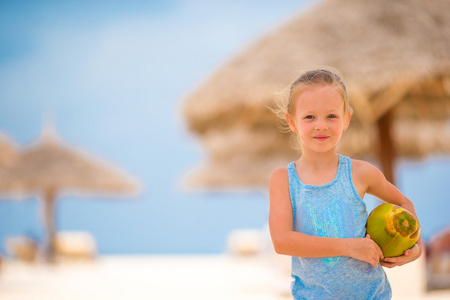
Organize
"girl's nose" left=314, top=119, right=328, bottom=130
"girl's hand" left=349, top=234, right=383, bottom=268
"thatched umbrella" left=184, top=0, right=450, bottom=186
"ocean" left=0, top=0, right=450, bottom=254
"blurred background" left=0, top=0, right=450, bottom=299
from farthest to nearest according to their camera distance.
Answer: "ocean" left=0, top=0, right=450, bottom=254 < "blurred background" left=0, top=0, right=450, bottom=299 < "thatched umbrella" left=184, top=0, right=450, bottom=186 < "girl's nose" left=314, top=119, right=328, bottom=130 < "girl's hand" left=349, top=234, right=383, bottom=268

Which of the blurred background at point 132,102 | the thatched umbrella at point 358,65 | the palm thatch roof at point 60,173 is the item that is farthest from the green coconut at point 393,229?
the blurred background at point 132,102

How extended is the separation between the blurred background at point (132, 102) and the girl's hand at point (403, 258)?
2410 centimetres

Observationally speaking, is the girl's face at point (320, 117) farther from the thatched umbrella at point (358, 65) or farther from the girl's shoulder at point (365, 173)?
the thatched umbrella at point (358, 65)

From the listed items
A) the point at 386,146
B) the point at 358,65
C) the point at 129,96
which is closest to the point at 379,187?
the point at 358,65

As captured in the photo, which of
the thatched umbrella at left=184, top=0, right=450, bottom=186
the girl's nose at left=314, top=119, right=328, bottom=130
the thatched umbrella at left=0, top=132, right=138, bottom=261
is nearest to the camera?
the girl's nose at left=314, top=119, right=328, bottom=130

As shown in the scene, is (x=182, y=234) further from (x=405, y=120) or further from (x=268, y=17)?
(x=405, y=120)

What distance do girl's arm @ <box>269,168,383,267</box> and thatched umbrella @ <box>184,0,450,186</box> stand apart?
13.7 ft

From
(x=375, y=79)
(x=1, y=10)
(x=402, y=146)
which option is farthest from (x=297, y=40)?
(x=1, y=10)

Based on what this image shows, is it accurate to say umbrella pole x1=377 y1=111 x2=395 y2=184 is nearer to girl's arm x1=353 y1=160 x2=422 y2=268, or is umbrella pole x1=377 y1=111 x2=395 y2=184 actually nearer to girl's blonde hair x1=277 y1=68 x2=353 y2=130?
girl's arm x1=353 y1=160 x2=422 y2=268

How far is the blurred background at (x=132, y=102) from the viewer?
29922mm

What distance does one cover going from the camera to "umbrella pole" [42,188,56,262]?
12.7 metres

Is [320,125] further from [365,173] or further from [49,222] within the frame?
[49,222]

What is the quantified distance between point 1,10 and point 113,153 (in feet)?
34.9

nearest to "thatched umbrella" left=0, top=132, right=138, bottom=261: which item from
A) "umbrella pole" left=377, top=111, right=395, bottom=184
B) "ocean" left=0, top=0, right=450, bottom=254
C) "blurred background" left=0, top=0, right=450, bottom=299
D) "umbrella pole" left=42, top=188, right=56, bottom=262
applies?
"umbrella pole" left=42, top=188, right=56, bottom=262
